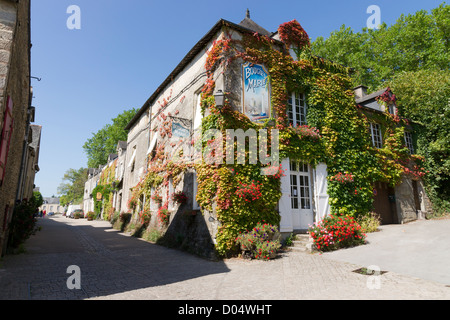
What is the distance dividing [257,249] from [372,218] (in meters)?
5.76

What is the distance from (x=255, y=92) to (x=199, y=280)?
6562 mm

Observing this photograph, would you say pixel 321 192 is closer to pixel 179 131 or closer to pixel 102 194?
pixel 179 131

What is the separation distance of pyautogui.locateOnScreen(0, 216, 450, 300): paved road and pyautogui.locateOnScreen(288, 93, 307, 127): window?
16.8 ft

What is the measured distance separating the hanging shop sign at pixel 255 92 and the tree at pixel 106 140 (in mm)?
30228

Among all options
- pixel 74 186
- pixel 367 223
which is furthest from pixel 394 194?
pixel 74 186

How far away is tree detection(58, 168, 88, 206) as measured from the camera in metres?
55.4

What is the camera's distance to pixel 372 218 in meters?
10.1

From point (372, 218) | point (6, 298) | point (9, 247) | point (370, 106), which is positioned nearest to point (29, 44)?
point (9, 247)

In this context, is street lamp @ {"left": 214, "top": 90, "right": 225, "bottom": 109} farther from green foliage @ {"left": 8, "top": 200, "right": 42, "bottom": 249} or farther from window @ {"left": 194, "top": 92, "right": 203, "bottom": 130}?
green foliage @ {"left": 8, "top": 200, "right": 42, "bottom": 249}

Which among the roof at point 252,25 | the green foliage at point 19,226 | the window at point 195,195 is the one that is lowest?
the green foliage at point 19,226

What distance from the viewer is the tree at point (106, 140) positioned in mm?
35812

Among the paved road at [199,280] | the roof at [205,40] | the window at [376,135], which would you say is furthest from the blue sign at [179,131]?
the window at [376,135]

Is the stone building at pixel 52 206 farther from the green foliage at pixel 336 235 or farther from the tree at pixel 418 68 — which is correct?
the green foliage at pixel 336 235
